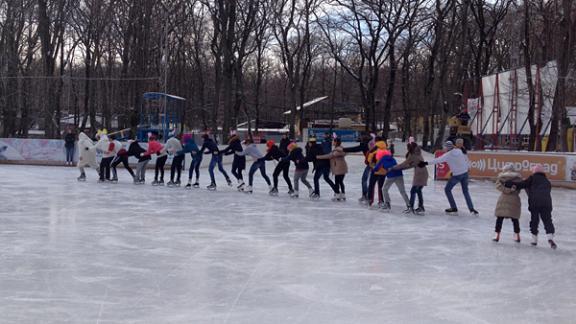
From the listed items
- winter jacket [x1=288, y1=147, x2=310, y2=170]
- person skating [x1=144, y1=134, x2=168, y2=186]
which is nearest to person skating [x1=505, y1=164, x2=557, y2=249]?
winter jacket [x1=288, y1=147, x2=310, y2=170]

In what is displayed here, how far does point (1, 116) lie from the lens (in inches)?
1357

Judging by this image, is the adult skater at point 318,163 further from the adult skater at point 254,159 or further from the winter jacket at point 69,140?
the winter jacket at point 69,140

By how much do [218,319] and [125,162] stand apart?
49.7 ft

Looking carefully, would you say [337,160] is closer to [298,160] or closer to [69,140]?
[298,160]

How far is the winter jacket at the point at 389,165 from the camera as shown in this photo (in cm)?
1472

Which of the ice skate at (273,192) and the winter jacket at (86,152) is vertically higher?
the winter jacket at (86,152)

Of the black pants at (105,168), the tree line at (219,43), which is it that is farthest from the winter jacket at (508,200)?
the tree line at (219,43)

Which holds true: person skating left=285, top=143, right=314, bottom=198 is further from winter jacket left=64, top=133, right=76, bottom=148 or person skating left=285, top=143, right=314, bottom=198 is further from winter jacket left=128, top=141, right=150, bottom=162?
winter jacket left=64, top=133, right=76, bottom=148

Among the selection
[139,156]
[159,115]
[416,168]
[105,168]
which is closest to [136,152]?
[139,156]

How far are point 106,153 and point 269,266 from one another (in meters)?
13.4

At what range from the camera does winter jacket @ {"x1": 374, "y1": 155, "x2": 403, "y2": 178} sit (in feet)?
48.3

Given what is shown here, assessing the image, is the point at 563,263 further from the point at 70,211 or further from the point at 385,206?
the point at 70,211

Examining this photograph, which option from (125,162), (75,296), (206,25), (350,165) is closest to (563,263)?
(75,296)

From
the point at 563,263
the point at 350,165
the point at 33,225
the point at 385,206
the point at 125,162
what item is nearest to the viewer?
the point at 563,263
